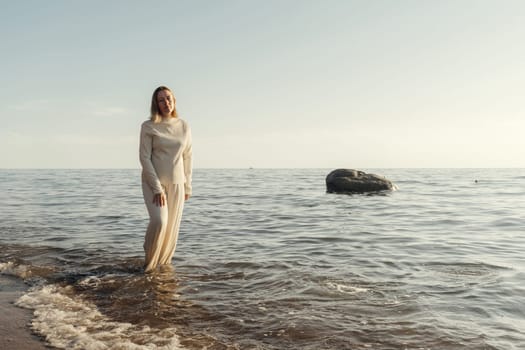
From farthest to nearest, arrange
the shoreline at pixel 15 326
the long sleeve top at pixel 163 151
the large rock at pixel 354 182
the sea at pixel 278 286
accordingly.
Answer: the large rock at pixel 354 182 < the long sleeve top at pixel 163 151 < the sea at pixel 278 286 < the shoreline at pixel 15 326

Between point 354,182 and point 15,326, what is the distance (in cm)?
2147

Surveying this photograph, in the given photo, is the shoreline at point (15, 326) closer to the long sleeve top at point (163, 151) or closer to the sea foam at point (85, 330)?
the sea foam at point (85, 330)

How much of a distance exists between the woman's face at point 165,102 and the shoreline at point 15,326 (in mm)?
2934

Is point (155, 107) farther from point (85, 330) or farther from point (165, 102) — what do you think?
point (85, 330)

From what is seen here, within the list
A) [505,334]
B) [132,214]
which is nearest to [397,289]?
[505,334]

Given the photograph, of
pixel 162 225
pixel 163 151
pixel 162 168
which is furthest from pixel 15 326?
pixel 163 151

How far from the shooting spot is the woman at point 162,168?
20.6 ft

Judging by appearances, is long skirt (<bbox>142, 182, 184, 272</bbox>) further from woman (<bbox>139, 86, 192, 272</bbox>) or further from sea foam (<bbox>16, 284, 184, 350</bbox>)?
sea foam (<bbox>16, 284, 184, 350</bbox>)

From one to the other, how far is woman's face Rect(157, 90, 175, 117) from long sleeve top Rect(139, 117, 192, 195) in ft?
0.43

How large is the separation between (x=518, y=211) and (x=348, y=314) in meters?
13.2

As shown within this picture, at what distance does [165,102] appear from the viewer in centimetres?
631

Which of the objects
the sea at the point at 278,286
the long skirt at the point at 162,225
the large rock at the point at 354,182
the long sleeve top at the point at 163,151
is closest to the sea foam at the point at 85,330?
the sea at the point at 278,286

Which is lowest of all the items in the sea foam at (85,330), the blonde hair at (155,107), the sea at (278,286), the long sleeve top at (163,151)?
the sea at (278,286)

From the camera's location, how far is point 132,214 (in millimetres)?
14469
